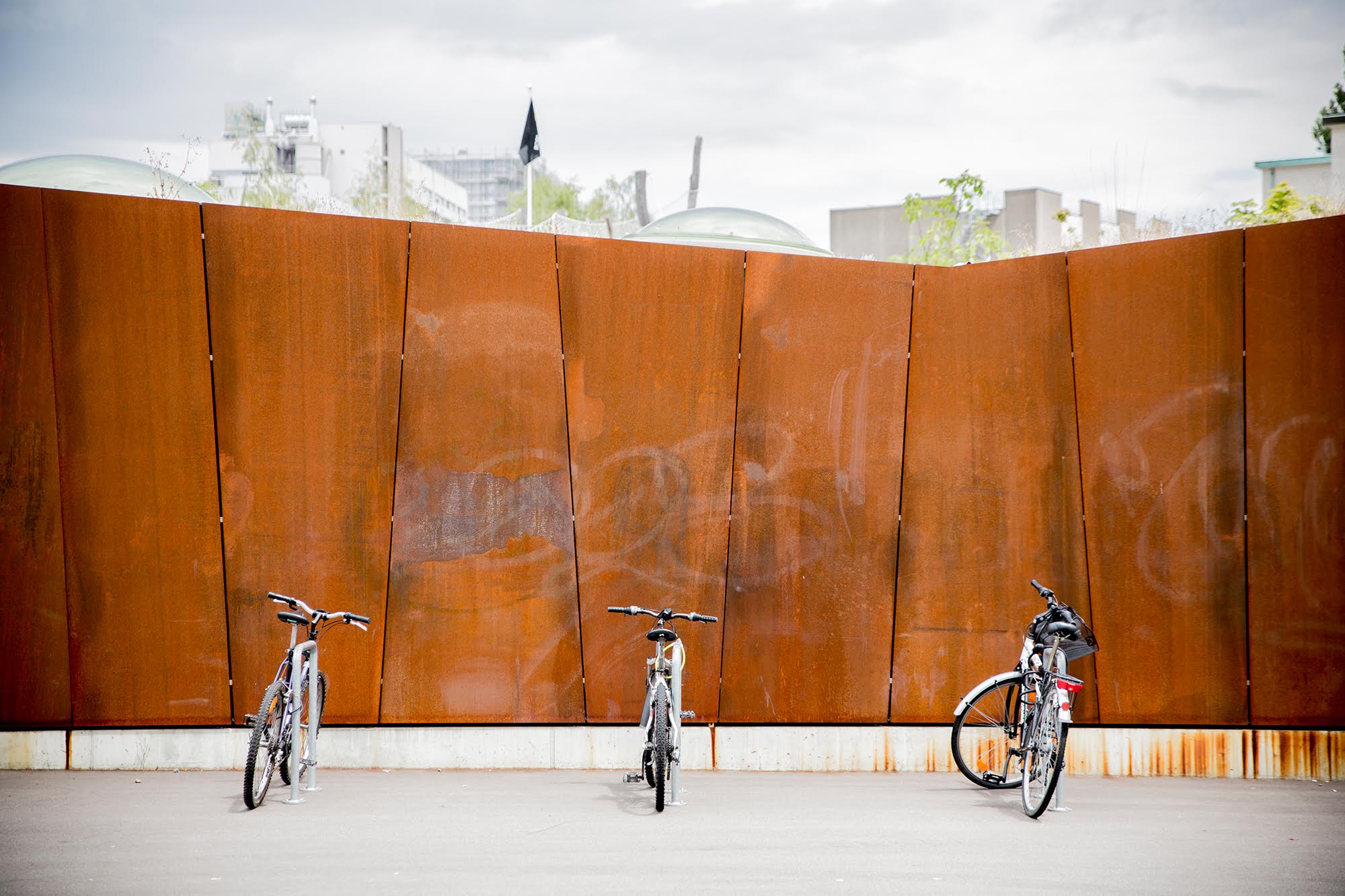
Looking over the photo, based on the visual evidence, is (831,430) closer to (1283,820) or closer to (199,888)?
(1283,820)

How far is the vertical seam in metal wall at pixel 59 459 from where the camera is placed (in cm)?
714

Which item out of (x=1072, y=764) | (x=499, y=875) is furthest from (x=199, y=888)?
(x=1072, y=764)

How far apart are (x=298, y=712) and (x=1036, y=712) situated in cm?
446

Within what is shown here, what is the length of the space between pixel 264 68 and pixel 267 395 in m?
29.8

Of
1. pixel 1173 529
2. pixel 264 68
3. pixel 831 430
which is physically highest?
pixel 264 68

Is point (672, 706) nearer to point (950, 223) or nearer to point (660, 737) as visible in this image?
point (660, 737)

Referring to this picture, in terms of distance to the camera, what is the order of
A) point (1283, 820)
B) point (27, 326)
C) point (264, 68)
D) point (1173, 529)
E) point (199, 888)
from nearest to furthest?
point (199, 888) → point (1283, 820) → point (27, 326) → point (1173, 529) → point (264, 68)

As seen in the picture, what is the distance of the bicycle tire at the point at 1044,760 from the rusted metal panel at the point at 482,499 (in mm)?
3088

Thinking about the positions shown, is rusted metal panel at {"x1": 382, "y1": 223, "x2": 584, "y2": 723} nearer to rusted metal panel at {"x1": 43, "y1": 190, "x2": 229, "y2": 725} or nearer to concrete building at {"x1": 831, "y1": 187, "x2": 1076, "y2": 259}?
rusted metal panel at {"x1": 43, "y1": 190, "x2": 229, "y2": 725}

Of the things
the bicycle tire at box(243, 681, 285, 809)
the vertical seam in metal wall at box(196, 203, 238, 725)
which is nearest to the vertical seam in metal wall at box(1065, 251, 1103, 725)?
the bicycle tire at box(243, 681, 285, 809)

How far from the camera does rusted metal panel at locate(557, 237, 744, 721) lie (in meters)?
7.77

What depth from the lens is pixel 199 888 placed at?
4945 millimetres

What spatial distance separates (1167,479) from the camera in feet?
25.6

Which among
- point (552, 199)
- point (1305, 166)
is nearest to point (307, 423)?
point (1305, 166)
